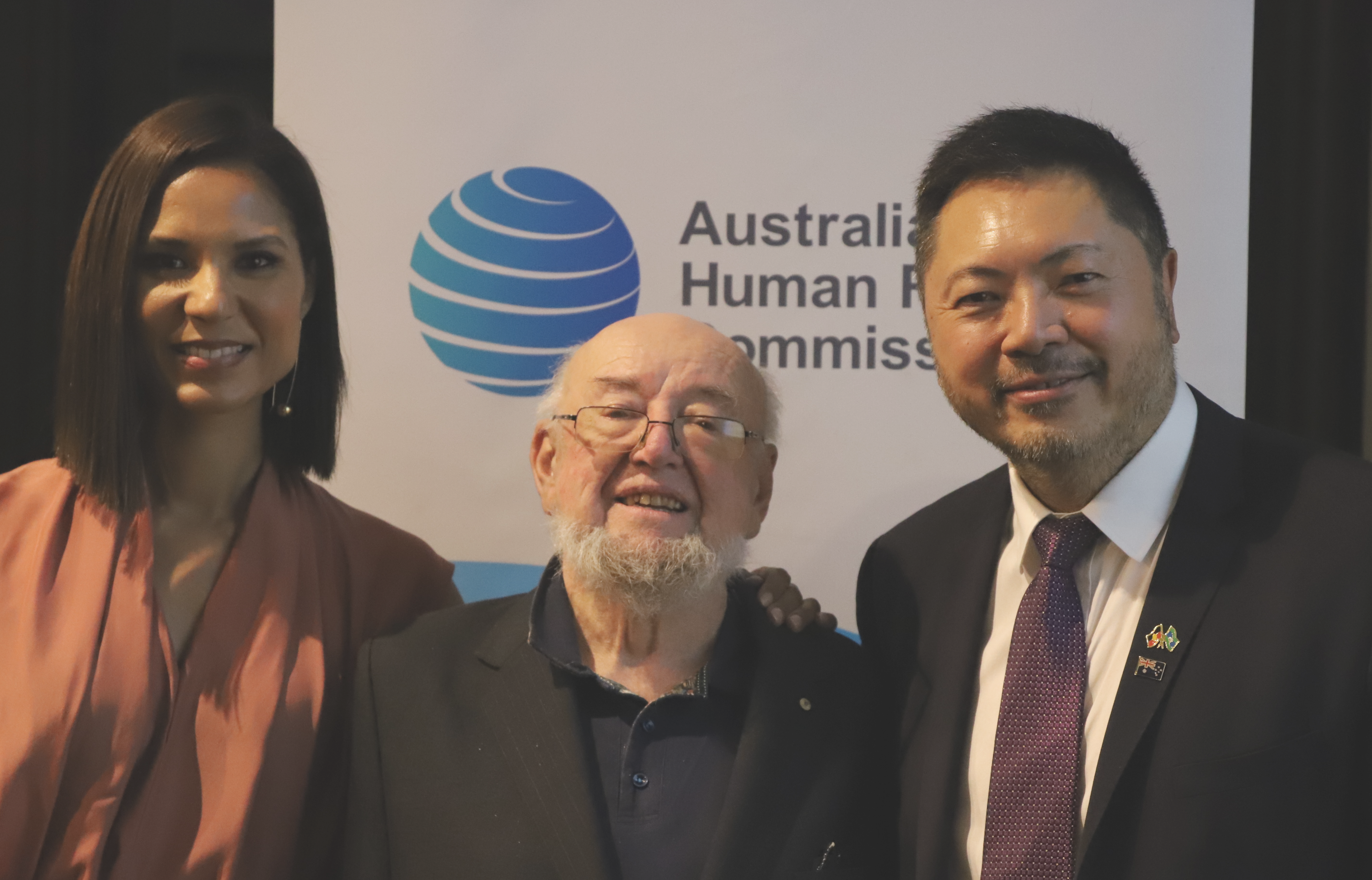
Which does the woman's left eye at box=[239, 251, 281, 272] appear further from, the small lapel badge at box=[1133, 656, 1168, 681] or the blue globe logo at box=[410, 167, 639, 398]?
Answer: the small lapel badge at box=[1133, 656, 1168, 681]

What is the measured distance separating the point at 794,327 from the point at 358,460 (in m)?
1.23

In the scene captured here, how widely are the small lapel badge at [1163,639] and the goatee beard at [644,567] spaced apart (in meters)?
0.74

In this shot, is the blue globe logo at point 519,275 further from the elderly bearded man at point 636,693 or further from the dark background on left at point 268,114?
the elderly bearded man at point 636,693

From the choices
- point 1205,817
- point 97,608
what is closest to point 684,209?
point 97,608

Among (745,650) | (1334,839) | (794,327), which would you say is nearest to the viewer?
(1334,839)

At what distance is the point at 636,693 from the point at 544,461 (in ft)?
1.66

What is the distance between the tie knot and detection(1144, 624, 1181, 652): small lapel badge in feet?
0.62

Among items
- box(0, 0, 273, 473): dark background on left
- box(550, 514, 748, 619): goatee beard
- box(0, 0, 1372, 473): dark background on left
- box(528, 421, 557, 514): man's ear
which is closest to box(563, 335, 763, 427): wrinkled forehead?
box(528, 421, 557, 514): man's ear

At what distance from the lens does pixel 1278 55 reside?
10.9 feet

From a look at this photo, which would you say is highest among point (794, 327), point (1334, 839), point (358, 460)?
point (794, 327)

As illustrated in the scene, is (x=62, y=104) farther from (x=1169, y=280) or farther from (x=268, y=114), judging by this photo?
(x=1169, y=280)

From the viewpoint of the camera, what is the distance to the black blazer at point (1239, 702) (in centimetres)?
183

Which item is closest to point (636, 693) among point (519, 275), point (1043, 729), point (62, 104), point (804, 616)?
point (804, 616)

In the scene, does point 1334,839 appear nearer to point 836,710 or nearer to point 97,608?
point 836,710
